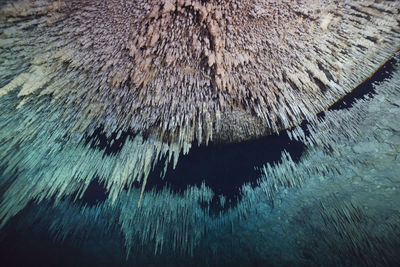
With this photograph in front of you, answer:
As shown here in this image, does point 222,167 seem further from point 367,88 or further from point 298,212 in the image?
point 367,88

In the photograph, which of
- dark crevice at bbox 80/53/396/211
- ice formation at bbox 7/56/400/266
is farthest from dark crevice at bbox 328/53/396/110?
dark crevice at bbox 80/53/396/211

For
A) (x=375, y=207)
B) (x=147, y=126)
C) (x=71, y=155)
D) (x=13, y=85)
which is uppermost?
(x=13, y=85)

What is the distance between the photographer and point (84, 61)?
2.38 ft

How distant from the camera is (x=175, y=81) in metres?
0.77

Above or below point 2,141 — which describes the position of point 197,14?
above

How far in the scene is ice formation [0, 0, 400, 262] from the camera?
2.22 ft

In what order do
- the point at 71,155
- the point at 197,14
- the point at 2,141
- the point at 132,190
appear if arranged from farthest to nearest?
the point at 132,190
the point at 71,155
the point at 2,141
the point at 197,14

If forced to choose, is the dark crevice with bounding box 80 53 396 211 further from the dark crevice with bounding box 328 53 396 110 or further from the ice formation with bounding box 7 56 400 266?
the dark crevice with bounding box 328 53 396 110

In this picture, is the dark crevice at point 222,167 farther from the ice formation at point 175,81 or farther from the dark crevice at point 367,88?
the dark crevice at point 367,88

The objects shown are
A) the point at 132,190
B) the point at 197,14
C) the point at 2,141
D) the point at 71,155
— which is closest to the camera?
the point at 197,14

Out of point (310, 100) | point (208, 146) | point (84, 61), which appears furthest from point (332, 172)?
point (84, 61)

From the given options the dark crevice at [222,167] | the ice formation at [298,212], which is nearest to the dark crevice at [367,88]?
the ice formation at [298,212]

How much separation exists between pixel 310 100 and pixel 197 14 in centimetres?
58

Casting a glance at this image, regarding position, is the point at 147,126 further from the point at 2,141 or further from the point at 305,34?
the point at 305,34
